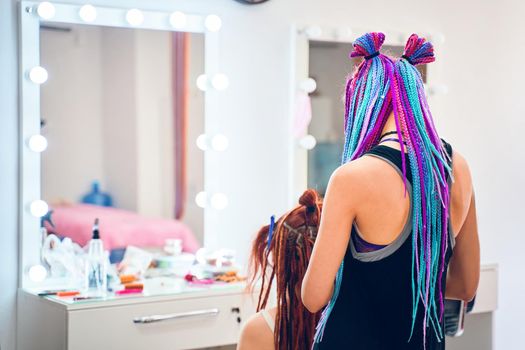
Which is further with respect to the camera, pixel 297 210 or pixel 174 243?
pixel 174 243

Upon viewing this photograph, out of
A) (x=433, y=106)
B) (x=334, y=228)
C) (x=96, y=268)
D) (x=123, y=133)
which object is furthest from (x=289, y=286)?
(x=433, y=106)

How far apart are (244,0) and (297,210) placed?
1.13 meters

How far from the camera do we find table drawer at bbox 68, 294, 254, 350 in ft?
7.01

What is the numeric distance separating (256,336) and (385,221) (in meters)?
0.43

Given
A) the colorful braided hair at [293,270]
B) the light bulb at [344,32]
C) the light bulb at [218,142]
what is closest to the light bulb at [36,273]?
the light bulb at [218,142]

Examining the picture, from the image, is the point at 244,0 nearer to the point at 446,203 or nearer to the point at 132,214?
the point at 132,214

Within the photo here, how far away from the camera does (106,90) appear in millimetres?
2492

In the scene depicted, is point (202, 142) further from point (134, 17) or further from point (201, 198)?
point (134, 17)

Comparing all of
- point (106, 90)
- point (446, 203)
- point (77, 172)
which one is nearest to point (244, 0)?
point (106, 90)

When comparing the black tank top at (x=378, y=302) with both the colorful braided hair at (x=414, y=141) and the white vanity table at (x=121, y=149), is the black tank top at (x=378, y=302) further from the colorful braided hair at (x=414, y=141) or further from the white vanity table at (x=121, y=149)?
the white vanity table at (x=121, y=149)

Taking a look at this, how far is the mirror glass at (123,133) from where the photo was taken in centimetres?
241

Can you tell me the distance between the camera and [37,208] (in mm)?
2342

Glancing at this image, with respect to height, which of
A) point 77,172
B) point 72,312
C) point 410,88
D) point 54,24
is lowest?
point 72,312

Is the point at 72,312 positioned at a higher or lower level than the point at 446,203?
lower
